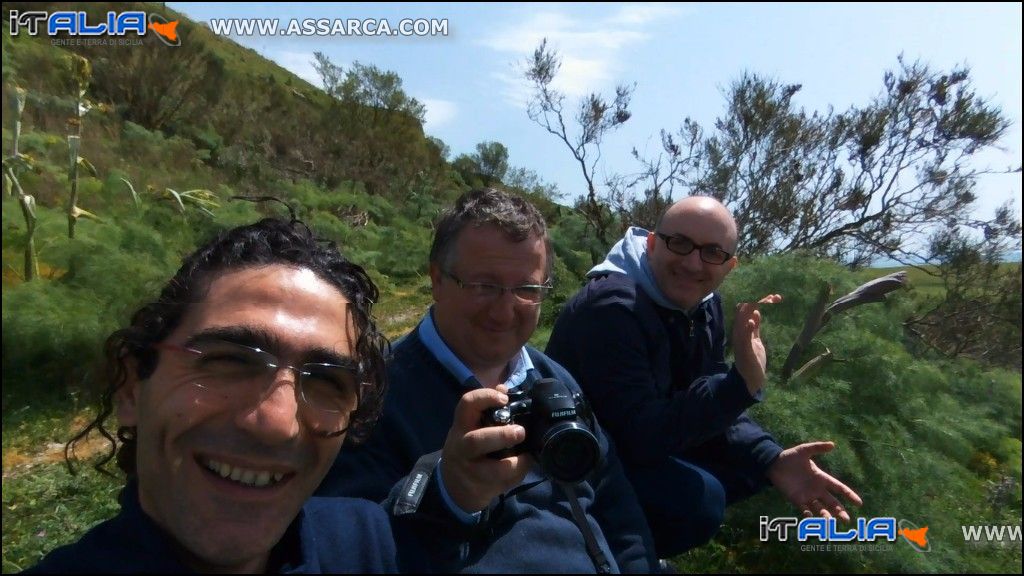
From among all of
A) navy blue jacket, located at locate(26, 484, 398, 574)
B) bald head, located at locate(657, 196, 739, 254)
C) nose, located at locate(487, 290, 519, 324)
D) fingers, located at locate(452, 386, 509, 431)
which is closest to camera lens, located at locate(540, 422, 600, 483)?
fingers, located at locate(452, 386, 509, 431)

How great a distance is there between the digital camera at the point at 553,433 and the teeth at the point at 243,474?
465 millimetres

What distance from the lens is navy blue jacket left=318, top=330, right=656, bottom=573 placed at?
1422mm

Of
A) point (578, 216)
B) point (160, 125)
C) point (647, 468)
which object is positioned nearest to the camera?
point (647, 468)

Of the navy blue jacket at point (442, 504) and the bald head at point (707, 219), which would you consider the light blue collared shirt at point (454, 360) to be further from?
the bald head at point (707, 219)

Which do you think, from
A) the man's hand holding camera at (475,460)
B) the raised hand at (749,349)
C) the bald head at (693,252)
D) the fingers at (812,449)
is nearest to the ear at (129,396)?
the man's hand holding camera at (475,460)

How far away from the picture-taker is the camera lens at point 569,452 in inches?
56.2

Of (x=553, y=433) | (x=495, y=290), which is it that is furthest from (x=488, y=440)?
(x=495, y=290)

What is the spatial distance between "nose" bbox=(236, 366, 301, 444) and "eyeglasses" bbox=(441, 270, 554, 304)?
845 millimetres

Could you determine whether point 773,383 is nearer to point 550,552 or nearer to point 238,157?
point 550,552

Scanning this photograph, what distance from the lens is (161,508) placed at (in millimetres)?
1092

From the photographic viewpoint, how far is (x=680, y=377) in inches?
99.9

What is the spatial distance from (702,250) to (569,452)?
52.3 inches

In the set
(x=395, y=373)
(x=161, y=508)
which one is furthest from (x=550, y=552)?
(x=161, y=508)

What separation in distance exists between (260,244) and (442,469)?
1.98ft
